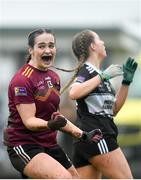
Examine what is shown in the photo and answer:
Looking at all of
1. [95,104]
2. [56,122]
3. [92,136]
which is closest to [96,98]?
[95,104]

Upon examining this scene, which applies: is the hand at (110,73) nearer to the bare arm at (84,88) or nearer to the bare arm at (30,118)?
the bare arm at (84,88)

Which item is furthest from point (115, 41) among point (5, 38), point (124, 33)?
point (5, 38)

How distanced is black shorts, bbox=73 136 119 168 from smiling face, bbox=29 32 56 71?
40.0 inches

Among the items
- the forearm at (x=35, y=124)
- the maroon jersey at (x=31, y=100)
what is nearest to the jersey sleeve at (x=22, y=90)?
the maroon jersey at (x=31, y=100)

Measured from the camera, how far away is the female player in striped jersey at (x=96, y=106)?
9.94 metres

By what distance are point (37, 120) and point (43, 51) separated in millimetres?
673

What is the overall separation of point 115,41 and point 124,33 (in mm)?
1654

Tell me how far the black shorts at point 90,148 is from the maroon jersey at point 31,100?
0.66 metres

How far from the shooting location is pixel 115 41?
122ft

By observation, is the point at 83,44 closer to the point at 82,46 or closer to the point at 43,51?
the point at 82,46

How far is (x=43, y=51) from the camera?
9414 mm

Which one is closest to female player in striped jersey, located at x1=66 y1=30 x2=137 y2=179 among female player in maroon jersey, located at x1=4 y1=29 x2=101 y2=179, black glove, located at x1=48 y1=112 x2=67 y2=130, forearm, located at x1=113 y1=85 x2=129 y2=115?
forearm, located at x1=113 y1=85 x2=129 y2=115

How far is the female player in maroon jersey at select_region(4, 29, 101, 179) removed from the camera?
9.18 meters

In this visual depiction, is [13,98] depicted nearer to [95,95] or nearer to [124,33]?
[95,95]
